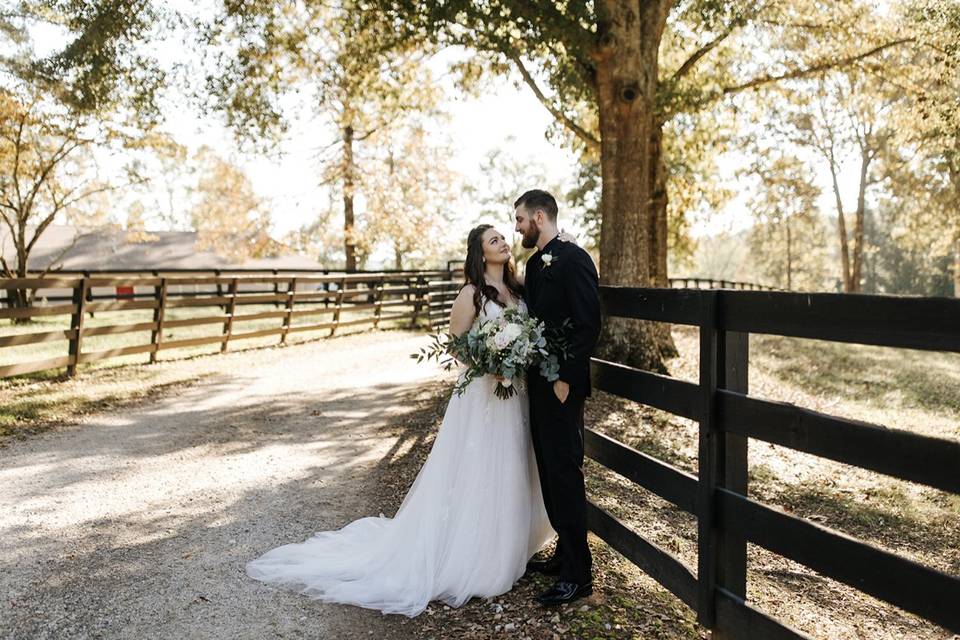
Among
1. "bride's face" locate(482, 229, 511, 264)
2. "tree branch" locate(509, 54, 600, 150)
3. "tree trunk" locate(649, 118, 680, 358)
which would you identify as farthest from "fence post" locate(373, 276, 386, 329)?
"bride's face" locate(482, 229, 511, 264)

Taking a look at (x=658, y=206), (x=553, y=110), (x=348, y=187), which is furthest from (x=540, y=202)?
(x=348, y=187)

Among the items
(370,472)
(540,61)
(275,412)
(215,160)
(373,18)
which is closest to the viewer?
(370,472)

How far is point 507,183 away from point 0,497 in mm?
58373

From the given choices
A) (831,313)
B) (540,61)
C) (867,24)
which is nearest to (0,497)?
(831,313)

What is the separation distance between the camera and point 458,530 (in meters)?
4.52

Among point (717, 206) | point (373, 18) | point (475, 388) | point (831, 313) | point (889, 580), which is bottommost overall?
point (889, 580)

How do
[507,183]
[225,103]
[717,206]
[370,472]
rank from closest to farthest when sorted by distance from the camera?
[370,472] → [225,103] → [717,206] → [507,183]

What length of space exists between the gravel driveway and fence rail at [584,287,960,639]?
1729mm

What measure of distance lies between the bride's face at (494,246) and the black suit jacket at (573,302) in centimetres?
30

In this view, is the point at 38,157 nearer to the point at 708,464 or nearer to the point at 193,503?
the point at 193,503

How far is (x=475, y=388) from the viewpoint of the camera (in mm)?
4695

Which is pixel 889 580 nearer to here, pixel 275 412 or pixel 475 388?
pixel 475 388

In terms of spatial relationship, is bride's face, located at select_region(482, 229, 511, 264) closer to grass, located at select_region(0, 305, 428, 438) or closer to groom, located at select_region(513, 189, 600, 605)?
groom, located at select_region(513, 189, 600, 605)

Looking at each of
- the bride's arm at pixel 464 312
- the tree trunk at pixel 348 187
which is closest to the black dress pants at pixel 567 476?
the bride's arm at pixel 464 312
